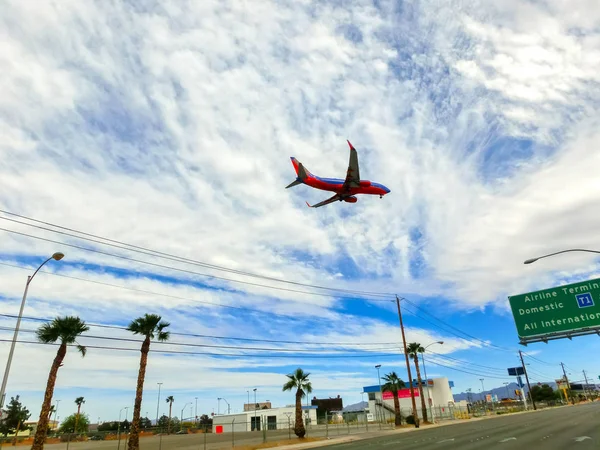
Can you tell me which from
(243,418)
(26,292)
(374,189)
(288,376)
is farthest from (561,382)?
(26,292)

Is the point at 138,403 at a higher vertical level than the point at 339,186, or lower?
lower

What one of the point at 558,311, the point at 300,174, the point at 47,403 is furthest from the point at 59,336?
the point at 558,311

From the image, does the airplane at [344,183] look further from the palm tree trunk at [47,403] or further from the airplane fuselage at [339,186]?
the palm tree trunk at [47,403]

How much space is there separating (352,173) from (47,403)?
27512 mm

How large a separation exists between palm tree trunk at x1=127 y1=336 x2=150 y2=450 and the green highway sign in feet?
101

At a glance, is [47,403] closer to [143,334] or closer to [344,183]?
[143,334]

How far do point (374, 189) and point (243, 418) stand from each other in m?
82.2

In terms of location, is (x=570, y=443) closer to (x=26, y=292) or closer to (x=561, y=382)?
(x=26, y=292)

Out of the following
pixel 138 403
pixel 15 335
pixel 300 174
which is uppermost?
pixel 300 174

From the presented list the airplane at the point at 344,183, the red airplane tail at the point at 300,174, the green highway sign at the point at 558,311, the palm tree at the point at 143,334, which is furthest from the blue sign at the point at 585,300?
the palm tree at the point at 143,334

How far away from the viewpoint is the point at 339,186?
84.0 ft

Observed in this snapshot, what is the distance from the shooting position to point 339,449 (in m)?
26.9

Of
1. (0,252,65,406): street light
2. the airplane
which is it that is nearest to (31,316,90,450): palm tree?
(0,252,65,406): street light

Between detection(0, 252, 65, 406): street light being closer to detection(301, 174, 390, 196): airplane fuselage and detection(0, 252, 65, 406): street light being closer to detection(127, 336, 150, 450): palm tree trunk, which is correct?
detection(127, 336, 150, 450): palm tree trunk
